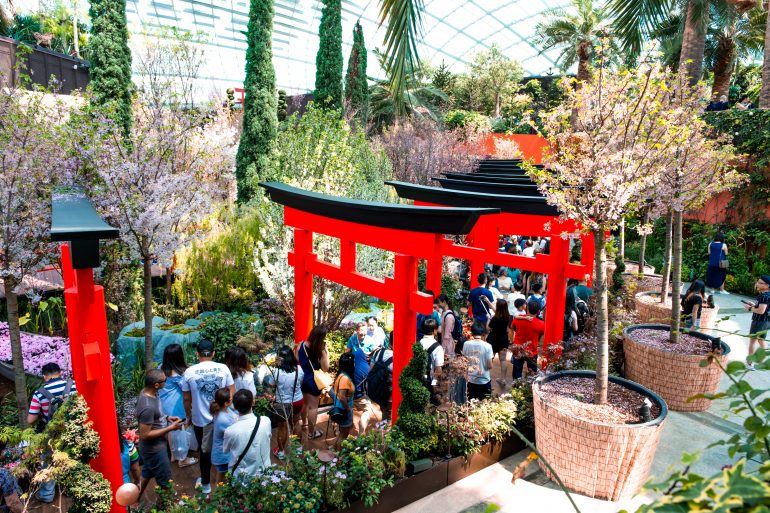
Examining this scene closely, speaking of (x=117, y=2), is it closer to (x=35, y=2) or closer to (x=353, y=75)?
(x=353, y=75)

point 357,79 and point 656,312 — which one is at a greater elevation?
point 357,79

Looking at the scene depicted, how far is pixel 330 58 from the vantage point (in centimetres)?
1911

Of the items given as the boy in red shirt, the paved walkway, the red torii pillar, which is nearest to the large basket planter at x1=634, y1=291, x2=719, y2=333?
the paved walkway

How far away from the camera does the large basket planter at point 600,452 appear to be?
4.66m

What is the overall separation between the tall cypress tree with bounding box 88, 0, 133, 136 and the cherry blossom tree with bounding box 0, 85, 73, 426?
539 centimetres

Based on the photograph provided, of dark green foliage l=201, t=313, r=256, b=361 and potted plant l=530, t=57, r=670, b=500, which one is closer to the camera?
potted plant l=530, t=57, r=670, b=500

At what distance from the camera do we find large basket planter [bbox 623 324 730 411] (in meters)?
6.48

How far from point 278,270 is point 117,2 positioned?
7098mm

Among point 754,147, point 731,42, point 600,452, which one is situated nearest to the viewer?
point 600,452

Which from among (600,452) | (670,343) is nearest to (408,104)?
(670,343)

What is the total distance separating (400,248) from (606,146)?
2.20 meters

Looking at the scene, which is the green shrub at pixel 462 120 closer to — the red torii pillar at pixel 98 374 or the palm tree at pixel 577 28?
the palm tree at pixel 577 28

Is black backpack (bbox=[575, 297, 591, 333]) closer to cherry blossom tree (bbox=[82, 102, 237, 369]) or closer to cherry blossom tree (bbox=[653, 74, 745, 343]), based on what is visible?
cherry blossom tree (bbox=[653, 74, 745, 343])

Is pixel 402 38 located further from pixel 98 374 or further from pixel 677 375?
pixel 677 375
